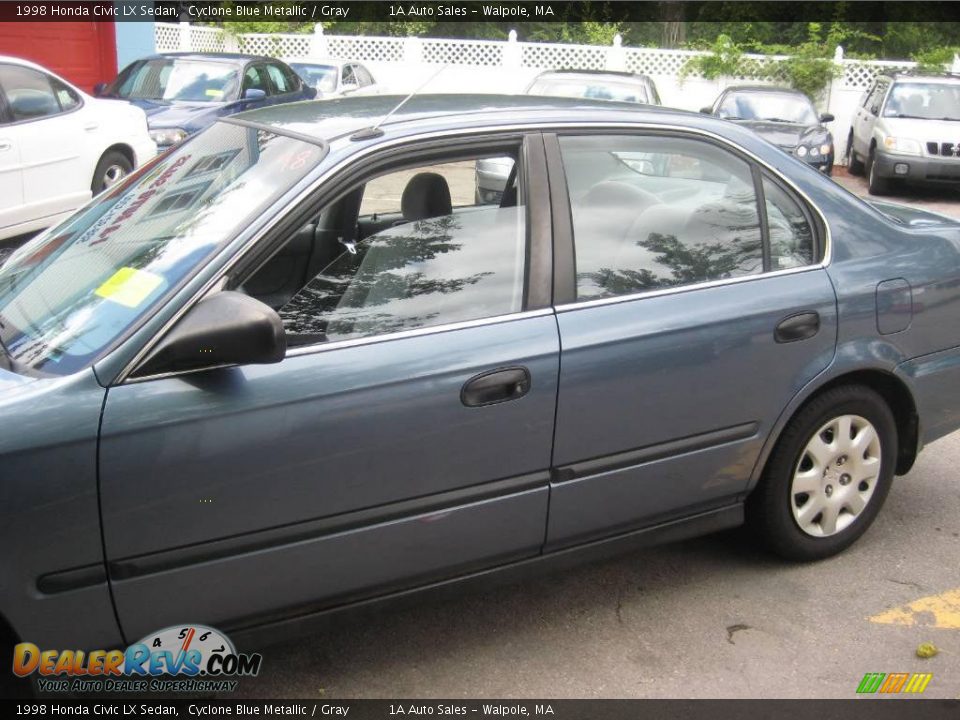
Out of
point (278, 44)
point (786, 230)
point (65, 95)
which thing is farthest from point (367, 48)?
point (786, 230)

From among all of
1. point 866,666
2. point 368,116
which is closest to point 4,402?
point 368,116

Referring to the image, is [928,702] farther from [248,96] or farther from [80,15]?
[80,15]

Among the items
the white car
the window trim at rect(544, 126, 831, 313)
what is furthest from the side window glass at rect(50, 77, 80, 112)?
Result: the window trim at rect(544, 126, 831, 313)

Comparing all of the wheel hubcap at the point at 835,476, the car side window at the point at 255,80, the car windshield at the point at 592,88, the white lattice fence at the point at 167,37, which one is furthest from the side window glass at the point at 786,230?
the white lattice fence at the point at 167,37

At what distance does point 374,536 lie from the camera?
2807 millimetres

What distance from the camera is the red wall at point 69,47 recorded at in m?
18.1

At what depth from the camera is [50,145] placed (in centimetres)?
887

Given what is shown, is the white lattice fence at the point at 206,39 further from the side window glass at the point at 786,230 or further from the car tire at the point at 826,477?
the car tire at the point at 826,477

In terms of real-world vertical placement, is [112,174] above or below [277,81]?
below

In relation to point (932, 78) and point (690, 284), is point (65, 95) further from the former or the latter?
point (932, 78)

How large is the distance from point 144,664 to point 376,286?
118cm

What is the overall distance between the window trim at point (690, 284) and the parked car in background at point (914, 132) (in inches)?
441

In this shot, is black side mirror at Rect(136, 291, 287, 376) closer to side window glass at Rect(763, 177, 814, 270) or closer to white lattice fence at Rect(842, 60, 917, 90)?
side window glass at Rect(763, 177, 814, 270)

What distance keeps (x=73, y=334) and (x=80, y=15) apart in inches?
761
